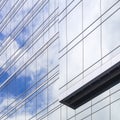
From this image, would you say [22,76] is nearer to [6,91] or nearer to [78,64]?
[6,91]

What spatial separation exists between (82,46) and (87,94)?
132 inches

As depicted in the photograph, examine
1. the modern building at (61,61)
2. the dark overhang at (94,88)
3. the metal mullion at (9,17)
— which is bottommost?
the dark overhang at (94,88)

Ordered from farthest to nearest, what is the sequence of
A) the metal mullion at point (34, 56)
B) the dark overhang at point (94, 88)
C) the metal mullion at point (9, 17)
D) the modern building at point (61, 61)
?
the metal mullion at point (9, 17), the metal mullion at point (34, 56), the modern building at point (61, 61), the dark overhang at point (94, 88)

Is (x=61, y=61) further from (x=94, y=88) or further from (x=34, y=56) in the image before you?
(x=34, y=56)

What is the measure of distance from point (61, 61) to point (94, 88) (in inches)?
192

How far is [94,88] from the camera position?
115 ft

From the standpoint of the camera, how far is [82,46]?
3641 cm

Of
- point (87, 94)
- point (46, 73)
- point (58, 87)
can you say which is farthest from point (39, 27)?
point (87, 94)

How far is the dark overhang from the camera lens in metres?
33.4

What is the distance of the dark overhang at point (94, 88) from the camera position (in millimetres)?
33378

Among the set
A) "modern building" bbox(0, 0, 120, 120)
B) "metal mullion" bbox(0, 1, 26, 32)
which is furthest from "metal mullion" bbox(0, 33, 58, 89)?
"metal mullion" bbox(0, 1, 26, 32)

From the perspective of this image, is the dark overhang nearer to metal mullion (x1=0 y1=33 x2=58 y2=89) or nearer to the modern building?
the modern building

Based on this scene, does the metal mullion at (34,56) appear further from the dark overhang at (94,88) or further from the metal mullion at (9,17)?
the dark overhang at (94,88)

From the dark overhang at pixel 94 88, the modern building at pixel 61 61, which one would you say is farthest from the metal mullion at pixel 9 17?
the dark overhang at pixel 94 88
